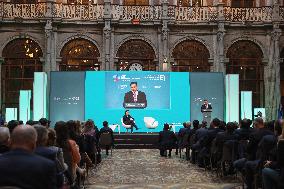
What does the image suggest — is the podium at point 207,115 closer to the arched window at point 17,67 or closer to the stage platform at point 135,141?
the stage platform at point 135,141

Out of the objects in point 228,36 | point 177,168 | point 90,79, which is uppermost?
point 228,36

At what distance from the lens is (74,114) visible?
27641mm

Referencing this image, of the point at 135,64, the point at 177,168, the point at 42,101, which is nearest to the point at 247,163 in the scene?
the point at 177,168

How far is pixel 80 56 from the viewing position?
104 feet

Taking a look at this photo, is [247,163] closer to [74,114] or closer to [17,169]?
[17,169]

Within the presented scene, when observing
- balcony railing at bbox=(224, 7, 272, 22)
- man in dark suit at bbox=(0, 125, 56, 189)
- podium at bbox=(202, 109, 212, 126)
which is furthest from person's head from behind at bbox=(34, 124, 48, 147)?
balcony railing at bbox=(224, 7, 272, 22)

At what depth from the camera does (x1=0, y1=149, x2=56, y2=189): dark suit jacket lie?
4730mm

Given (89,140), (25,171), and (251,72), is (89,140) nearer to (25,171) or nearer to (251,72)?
(25,171)

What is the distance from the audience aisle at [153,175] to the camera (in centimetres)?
1259

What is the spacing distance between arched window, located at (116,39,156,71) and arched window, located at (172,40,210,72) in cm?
155

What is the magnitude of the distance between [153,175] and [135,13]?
18543mm

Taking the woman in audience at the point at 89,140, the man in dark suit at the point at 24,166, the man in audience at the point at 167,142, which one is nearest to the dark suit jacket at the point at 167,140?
the man in audience at the point at 167,142

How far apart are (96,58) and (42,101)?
6.57m

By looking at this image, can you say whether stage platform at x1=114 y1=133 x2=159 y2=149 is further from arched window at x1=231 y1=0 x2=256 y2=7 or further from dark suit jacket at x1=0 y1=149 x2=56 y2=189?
dark suit jacket at x1=0 y1=149 x2=56 y2=189
